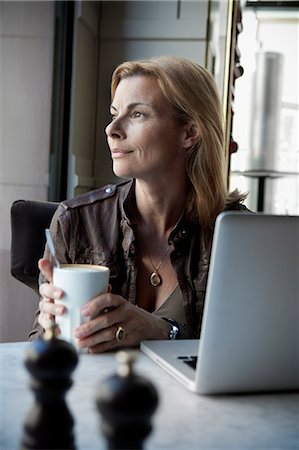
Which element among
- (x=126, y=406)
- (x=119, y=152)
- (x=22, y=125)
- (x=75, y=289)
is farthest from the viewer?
(x=22, y=125)

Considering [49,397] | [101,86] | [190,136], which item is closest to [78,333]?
[49,397]

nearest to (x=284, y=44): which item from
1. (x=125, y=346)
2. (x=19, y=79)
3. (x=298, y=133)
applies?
(x=298, y=133)

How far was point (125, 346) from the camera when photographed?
1.03 metres

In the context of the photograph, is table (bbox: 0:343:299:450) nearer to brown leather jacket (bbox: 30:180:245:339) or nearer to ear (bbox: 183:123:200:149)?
brown leather jacket (bbox: 30:180:245:339)

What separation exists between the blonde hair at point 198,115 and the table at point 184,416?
783 millimetres

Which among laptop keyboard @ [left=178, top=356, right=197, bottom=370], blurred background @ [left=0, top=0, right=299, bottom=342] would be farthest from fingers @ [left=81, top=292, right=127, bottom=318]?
blurred background @ [left=0, top=0, right=299, bottom=342]

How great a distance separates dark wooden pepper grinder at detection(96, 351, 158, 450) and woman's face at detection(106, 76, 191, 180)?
1.04 meters

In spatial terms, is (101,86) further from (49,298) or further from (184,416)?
(184,416)

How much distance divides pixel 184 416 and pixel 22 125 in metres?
2.00

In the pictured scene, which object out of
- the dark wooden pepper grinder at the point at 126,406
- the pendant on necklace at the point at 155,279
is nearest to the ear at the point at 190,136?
the pendant on necklace at the point at 155,279

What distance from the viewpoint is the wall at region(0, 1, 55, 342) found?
247 centimetres

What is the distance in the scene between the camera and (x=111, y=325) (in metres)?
1.00

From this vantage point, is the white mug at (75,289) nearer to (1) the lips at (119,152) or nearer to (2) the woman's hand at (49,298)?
(2) the woman's hand at (49,298)

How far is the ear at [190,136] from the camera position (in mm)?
1620
